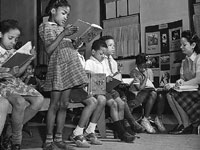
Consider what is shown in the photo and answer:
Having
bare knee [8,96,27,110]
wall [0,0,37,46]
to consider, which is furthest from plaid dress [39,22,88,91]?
wall [0,0,37,46]

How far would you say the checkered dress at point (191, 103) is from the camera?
9.91 feet

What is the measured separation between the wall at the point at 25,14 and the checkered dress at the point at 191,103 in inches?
120

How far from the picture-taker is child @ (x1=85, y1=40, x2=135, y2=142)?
8.20ft

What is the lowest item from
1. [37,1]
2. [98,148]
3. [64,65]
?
[98,148]

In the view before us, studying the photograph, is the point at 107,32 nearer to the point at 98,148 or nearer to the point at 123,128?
the point at 123,128

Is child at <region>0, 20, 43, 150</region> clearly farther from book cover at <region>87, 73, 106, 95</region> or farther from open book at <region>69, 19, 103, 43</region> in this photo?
book cover at <region>87, 73, 106, 95</region>

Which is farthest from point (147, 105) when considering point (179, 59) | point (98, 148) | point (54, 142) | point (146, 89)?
point (54, 142)

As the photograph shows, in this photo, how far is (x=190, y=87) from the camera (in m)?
2.96

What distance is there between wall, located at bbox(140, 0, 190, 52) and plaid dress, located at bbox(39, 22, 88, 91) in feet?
6.41

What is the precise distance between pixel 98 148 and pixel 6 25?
1042 mm

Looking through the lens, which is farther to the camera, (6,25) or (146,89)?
(146,89)

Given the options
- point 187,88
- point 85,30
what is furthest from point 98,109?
point 187,88

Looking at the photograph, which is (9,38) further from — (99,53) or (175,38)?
(175,38)

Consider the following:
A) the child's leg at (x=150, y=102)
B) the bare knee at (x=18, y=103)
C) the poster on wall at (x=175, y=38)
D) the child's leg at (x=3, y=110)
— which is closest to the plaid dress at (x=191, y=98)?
the child's leg at (x=150, y=102)
